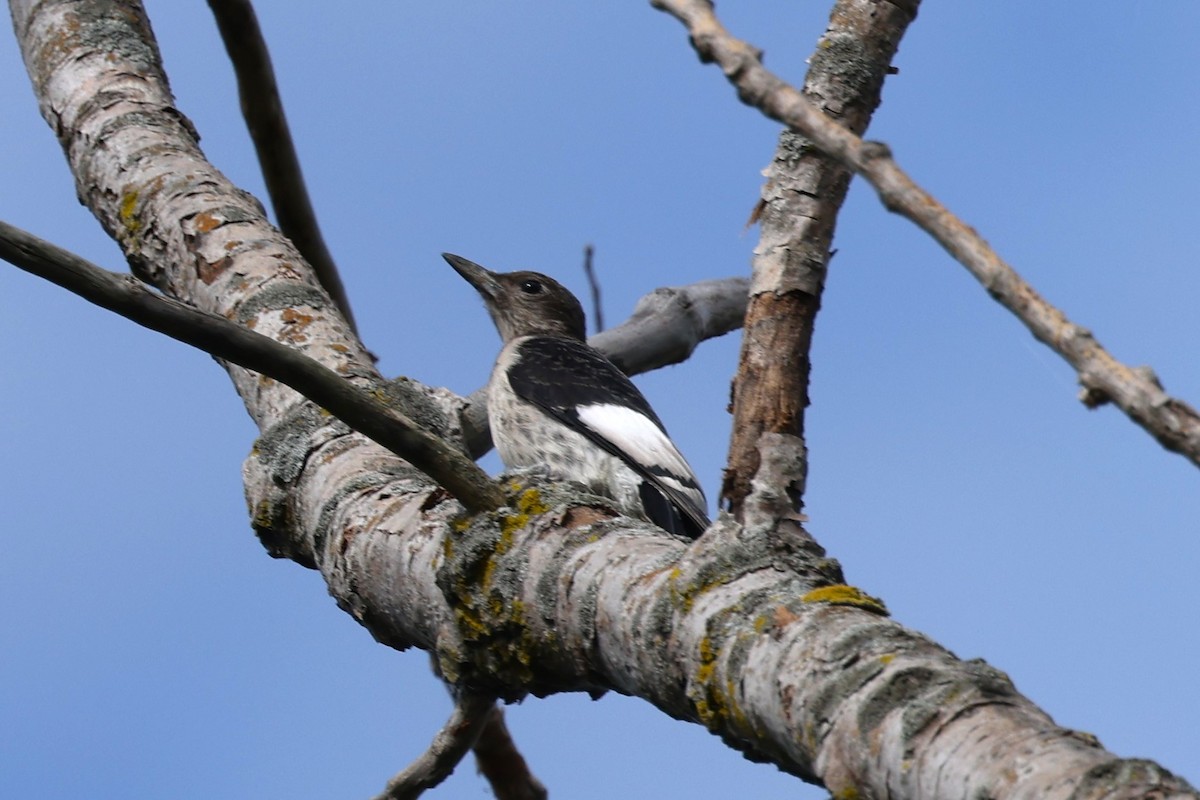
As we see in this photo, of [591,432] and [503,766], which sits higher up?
[591,432]

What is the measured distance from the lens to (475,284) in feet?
25.4

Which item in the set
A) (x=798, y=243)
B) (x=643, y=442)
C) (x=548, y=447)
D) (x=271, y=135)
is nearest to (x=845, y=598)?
(x=798, y=243)

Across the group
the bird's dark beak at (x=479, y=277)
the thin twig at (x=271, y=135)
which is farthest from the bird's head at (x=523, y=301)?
the thin twig at (x=271, y=135)

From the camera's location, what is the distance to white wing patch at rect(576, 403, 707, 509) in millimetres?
5289

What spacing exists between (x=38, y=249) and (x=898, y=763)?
155cm

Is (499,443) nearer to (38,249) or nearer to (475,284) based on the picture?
(475,284)

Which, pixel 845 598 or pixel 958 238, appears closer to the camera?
pixel 958 238

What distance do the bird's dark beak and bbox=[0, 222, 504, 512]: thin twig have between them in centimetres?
493

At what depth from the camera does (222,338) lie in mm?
2418

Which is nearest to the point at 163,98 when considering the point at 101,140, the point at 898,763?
the point at 101,140

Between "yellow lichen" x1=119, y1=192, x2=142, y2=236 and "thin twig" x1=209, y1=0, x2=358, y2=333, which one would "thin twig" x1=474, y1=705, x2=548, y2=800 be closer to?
"thin twig" x1=209, y1=0, x2=358, y2=333

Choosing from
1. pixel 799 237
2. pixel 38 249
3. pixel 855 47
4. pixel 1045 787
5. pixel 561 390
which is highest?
pixel 561 390

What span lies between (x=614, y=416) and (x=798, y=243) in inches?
102

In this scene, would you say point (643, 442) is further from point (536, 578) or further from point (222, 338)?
point (222, 338)
